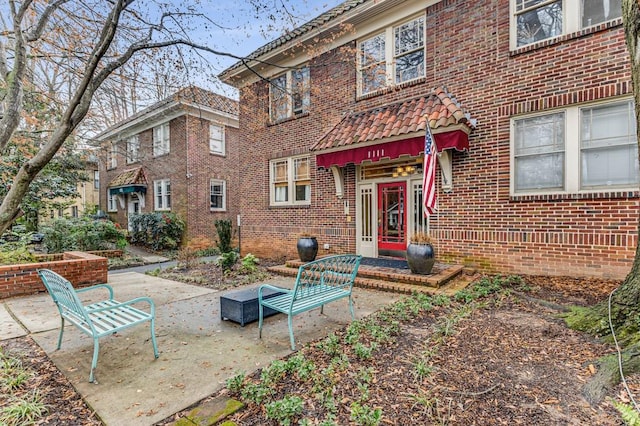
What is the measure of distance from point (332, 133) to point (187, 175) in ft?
29.0

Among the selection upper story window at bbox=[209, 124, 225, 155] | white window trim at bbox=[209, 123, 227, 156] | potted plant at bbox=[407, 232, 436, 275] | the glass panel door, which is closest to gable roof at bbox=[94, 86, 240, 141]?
white window trim at bbox=[209, 123, 227, 156]

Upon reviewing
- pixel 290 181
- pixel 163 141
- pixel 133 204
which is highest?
pixel 163 141

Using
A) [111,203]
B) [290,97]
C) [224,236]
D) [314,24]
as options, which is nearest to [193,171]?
[224,236]

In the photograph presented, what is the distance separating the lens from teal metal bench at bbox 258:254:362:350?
3963 millimetres

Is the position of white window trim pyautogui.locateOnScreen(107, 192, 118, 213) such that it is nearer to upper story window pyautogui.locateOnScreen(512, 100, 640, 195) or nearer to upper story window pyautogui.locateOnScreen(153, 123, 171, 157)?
upper story window pyautogui.locateOnScreen(153, 123, 171, 157)

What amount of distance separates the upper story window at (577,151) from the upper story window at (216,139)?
13.5 meters

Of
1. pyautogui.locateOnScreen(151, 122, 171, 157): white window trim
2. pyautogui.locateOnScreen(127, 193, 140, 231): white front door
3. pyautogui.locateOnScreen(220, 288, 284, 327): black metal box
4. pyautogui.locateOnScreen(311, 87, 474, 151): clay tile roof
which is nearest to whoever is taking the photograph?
pyautogui.locateOnScreen(220, 288, 284, 327): black metal box

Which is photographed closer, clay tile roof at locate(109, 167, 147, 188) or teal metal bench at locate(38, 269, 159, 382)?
teal metal bench at locate(38, 269, 159, 382)

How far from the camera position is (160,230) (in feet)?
47.9

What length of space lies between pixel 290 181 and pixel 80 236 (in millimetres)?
7868

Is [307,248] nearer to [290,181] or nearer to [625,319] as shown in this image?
[290,181]

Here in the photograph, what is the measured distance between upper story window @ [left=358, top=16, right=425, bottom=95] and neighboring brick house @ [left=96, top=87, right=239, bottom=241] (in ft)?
24.0

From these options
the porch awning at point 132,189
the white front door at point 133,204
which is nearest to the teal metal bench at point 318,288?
the porch awning at point 132,189

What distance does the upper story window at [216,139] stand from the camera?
16.1 metres
